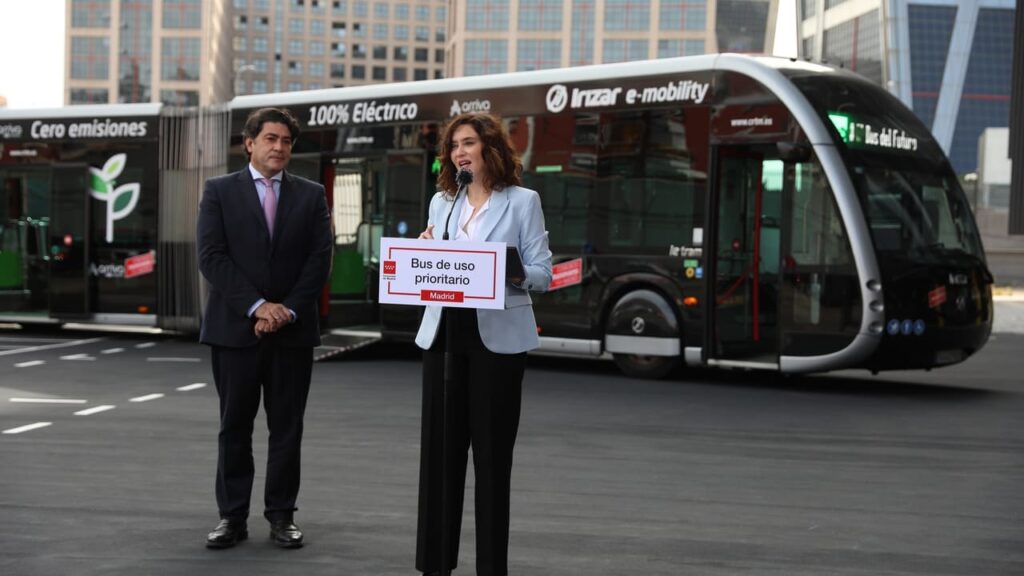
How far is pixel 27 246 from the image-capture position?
2047 centimetres

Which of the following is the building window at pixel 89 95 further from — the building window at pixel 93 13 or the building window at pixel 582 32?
the building window at pixel 582 32

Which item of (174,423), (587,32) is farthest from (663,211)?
(587,32)

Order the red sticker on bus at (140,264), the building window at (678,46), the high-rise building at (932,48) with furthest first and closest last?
the building window at (678,46) < the high-rise building at (932,48) < the red sticker on bus at (140,264)

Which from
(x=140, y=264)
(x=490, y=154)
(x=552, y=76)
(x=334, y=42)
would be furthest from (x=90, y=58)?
(x=490, y=154)

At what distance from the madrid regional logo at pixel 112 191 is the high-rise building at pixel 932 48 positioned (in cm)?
5558

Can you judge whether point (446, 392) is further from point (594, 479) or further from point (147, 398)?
point (147, 398)

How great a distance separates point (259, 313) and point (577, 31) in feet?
344

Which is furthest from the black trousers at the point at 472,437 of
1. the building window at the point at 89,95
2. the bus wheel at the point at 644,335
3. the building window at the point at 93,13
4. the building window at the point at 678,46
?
the building window at the point at 89,95

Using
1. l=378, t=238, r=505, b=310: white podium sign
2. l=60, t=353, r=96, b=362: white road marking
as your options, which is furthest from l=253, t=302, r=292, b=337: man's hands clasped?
l=60, t=353, r=96, b=362: white road marking

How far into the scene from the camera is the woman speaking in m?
5.22

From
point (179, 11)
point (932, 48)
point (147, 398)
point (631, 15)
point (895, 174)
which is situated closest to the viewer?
point (147, 398)

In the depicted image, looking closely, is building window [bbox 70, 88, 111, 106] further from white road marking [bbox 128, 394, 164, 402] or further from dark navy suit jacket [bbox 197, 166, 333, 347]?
dark navy suit jacket [bbox 197, 166, 333, 347]

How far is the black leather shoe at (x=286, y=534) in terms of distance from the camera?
6.24m

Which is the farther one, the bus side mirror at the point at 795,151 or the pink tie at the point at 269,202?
the bus side mirror at the point at 795,151
